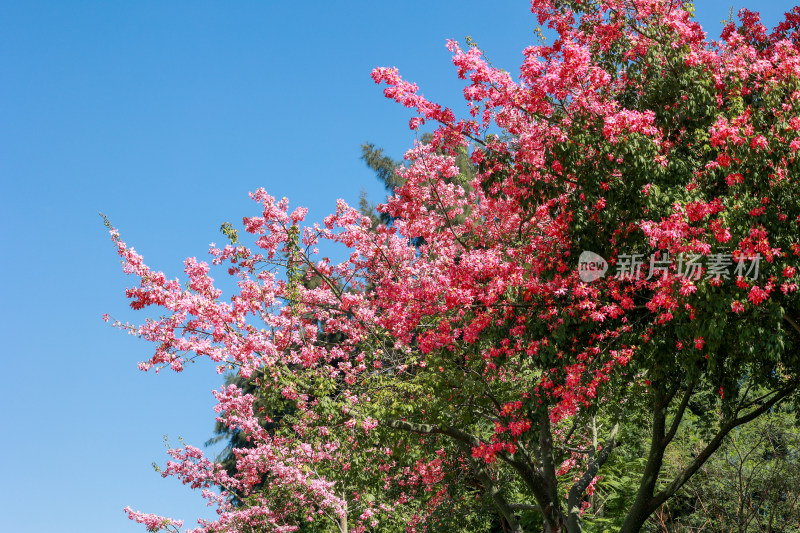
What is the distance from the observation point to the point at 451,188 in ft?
44.6

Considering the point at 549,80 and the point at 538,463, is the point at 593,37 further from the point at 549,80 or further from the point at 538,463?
the point at 538,463

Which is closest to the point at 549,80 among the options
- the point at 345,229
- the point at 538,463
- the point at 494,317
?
the point at 494,317

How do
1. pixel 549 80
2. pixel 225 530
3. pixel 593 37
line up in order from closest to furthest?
pixel 549 80
pixel 593 37
pixel 225 530

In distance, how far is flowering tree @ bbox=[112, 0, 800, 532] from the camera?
7688mm

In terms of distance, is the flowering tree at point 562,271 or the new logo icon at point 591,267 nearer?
the flowering tree at point 562,271

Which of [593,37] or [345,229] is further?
[345,229]

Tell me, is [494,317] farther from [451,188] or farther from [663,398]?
[451,188]

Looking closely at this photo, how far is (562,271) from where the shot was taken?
9172 millimetres

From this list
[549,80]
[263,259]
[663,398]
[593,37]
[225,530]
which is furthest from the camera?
[225,530]

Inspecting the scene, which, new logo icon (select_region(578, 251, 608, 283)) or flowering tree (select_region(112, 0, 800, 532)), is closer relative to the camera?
flowering tree (select_region(112, 0, 800, 532))

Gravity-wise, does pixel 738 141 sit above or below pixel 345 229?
below

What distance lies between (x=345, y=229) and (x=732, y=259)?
804 centimetres

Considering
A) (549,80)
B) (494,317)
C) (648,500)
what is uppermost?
(549,80)

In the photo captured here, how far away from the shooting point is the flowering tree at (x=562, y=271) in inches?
303
